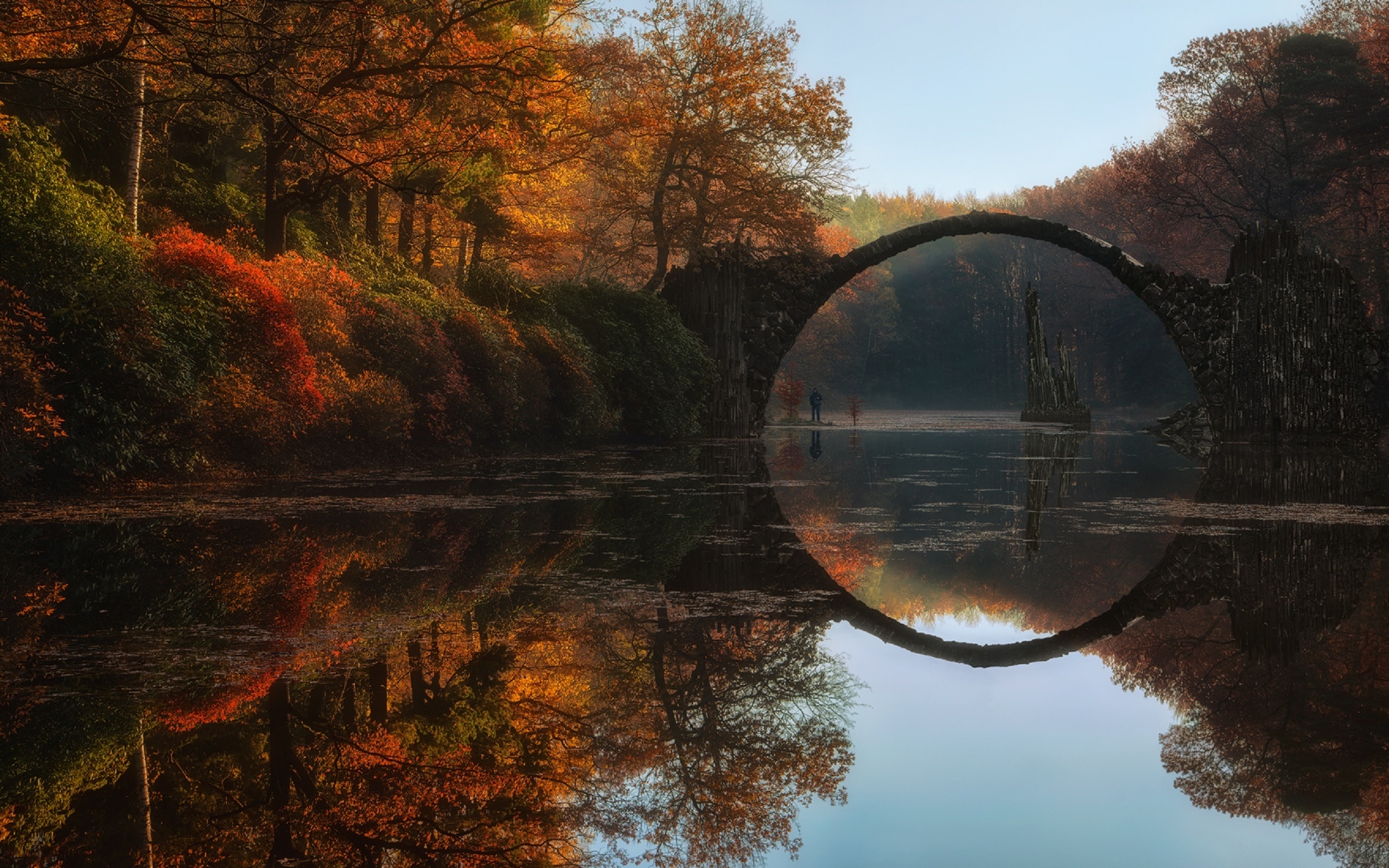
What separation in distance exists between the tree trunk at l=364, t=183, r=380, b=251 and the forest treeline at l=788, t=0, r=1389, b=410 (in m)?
18.3

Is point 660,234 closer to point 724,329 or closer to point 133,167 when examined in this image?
point 724,329

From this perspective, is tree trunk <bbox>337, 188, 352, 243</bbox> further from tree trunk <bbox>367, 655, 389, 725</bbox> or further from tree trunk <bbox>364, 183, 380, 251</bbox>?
tree trunk <bbox>367, 655, 389, 725</bbox>

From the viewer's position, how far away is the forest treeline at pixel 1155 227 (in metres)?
32.5

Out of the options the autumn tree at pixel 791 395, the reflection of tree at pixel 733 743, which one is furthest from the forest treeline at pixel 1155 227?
the reflection of tree at pixel 733 743

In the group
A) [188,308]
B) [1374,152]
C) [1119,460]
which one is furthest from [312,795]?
[1374,152]

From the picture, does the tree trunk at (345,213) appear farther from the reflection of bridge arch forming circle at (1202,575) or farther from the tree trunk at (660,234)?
the reflection of bridge arch forming circle at (1202,575)

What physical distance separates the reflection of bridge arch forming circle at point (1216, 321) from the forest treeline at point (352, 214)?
1612 mm

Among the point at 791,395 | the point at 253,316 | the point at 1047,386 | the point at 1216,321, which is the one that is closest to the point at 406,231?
the point at 253,316

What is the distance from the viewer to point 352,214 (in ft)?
84.2

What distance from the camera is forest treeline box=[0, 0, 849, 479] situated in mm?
10250

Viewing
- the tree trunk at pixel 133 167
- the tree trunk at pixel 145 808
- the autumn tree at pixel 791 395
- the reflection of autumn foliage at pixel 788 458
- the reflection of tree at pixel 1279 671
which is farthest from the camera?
the autumn tree at pixel 791 395

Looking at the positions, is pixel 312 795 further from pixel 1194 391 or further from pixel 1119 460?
pixel 1194 391

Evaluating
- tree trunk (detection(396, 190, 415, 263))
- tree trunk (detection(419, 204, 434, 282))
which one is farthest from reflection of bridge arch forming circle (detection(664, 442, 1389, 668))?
tree trunk (detection(419, 204, 434, 282))

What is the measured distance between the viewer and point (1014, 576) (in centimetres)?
707
